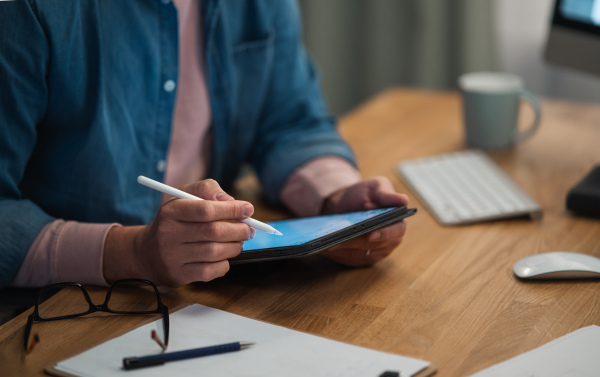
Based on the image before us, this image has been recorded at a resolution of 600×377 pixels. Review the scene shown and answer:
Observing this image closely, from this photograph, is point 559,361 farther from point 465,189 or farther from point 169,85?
point 169,85

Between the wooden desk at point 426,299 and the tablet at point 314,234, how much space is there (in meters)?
0.05

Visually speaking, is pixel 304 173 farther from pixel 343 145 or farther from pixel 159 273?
pixel 159 273

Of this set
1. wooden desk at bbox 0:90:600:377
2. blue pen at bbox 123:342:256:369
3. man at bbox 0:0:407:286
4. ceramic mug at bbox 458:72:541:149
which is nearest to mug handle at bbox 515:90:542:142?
ceramic mug at bbox 458:72:541:149

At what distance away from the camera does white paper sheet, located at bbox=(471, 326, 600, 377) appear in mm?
600

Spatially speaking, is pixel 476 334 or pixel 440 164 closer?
pixel 476 334

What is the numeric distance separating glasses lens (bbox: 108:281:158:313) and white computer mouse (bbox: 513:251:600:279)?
43 cm

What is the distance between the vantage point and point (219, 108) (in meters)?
1.07

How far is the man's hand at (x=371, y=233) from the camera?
0.81 metres

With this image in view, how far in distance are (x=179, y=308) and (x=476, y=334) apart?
31 centimetres

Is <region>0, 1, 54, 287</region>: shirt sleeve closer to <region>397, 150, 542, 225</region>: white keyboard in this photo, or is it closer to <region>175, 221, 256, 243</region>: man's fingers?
<region>175, 221, 256, 243</region>: man's fingers

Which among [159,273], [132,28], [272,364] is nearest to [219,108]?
[132,28]

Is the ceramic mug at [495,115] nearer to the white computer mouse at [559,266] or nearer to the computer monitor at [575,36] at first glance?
the computer monitor at [575,36]

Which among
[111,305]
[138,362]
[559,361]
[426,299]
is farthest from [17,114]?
[559,361]

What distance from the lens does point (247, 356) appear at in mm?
620
